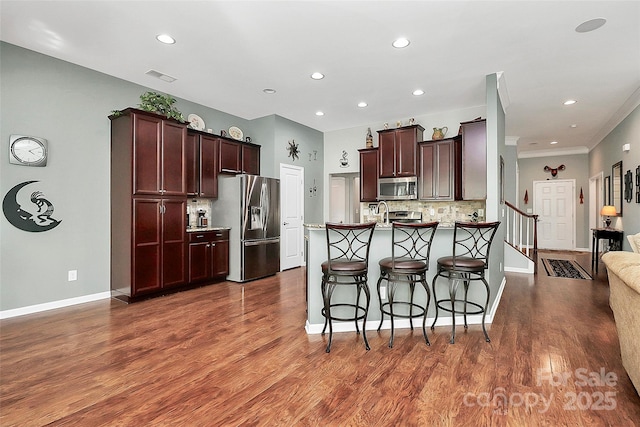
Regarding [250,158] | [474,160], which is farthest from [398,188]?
[250,158]

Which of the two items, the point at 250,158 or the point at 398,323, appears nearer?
the point at 398,323

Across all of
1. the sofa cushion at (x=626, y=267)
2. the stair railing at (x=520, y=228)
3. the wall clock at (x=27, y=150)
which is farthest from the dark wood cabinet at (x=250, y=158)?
the sofa cushion at (x=626, y=267)

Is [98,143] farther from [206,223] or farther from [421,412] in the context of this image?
[421,412]

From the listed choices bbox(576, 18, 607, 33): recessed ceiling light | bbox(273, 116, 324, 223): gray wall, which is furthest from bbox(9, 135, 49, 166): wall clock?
bbox(576, 18, 607, 33): recessed ceiling light

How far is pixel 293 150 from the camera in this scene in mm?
6375

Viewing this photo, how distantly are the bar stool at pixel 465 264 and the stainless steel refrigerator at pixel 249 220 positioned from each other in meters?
3.05

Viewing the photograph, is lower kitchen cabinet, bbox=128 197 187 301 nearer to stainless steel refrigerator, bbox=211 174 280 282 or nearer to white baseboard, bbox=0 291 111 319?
white baseboard, bbox=0 291 111 319

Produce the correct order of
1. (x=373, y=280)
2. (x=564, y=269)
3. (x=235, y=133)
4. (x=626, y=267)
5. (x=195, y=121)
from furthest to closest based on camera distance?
(x=564, y=269) < (x=235, y=133) < (x=195, y=121) < (x=373, y=280) < (x=626, y=267)

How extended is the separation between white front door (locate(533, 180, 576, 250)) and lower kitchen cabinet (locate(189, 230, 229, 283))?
8875 mm

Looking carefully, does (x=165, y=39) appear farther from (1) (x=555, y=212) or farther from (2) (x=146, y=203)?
(1) (x=555, y=212)

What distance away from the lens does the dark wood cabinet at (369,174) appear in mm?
6168

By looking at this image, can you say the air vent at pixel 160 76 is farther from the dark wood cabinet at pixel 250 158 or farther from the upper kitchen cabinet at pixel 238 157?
the dark wood cabinet at pixel 250 158

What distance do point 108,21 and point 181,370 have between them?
10.3 ft

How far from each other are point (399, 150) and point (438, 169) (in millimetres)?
752
